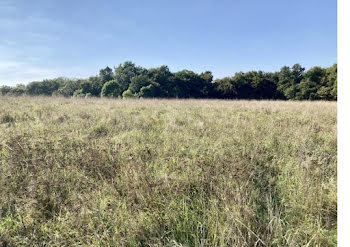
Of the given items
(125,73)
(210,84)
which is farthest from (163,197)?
(125,73)

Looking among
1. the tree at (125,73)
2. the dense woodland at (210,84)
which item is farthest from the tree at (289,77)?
the tree at (125,73)

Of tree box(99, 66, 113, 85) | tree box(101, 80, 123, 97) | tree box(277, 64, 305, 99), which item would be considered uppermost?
tree box(99, 66, 113, 85)

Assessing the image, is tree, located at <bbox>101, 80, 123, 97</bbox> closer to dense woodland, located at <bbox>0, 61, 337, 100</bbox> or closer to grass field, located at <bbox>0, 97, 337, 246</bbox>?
dense woodland, located at <bbox>0, 61, 337, 100</bbox>

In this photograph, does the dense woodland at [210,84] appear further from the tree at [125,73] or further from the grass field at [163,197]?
the grass field at [163,197]

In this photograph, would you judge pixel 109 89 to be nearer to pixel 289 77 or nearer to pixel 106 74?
pixel 106 74

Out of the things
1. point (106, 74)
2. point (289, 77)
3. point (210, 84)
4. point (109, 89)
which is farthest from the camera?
point (106, 74)

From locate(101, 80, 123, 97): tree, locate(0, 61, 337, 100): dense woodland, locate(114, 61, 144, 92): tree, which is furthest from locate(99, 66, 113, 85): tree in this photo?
locate(101, 80, 123, 97): tree

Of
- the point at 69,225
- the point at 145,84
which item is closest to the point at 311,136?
the point at 69,225

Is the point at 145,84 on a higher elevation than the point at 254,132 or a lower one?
higher

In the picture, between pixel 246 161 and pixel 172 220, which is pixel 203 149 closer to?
pixel 246 161

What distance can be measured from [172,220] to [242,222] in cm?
65

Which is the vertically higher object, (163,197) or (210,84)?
(210,84)

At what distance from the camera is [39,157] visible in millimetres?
2627

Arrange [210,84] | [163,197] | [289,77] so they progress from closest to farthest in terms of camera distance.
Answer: [163,197] < [289,77] < [210,84]
